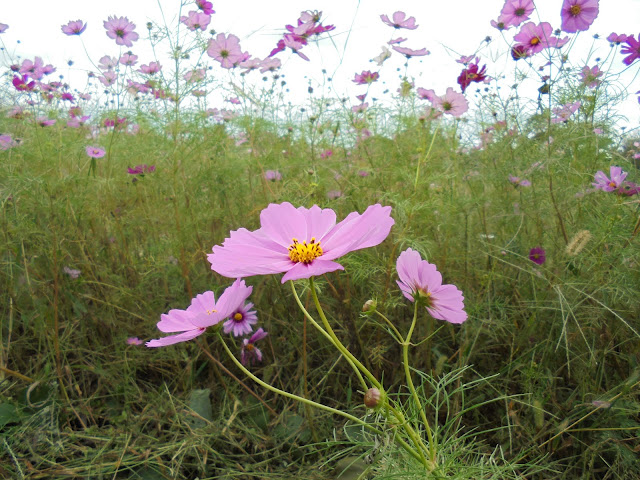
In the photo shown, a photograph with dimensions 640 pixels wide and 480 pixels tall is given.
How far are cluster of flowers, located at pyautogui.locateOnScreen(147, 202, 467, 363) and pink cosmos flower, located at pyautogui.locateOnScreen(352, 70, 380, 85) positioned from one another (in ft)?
4.26

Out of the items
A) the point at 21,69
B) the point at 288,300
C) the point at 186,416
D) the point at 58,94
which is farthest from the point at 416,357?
the point at 21,69

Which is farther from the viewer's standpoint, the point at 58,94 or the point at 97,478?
the point at 58,94

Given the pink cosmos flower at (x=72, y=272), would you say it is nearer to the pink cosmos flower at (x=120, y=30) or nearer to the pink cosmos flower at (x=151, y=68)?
the pink cosmos flower at (x=151, y=68)

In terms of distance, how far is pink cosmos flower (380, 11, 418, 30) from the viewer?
59.7 inches

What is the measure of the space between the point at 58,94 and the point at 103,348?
1.62 m

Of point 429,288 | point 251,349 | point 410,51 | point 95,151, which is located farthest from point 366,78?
point 429,288

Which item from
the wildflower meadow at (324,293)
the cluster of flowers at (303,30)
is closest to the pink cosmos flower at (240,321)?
the wildflower meadow at (324,293)

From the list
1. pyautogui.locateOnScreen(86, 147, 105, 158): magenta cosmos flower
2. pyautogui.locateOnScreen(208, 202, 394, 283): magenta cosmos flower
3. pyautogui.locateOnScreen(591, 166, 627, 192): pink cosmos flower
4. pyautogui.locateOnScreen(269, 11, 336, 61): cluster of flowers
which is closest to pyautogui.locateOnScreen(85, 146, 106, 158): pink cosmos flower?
pyautogui.locateOnScreen(86, 147, 105, 158): magenta cosmos flower

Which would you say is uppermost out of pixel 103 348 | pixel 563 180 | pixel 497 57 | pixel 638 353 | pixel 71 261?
pixel 497 57

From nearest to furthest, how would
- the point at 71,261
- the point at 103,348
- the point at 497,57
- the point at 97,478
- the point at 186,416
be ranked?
1. the point at 97,478
2. the point at 186,416
3. the point at 103,348
4. the point at 71,261
5. the point at 497,57

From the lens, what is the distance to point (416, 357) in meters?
1.03

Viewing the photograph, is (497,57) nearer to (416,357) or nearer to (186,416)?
(416,357)

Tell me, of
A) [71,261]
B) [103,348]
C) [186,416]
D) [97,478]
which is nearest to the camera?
[97,478]

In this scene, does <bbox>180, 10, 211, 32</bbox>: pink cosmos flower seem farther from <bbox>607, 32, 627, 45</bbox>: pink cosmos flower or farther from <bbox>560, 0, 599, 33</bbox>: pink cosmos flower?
<bbox>607, 32, 627, 45</bbox>: pink cosmos flower
